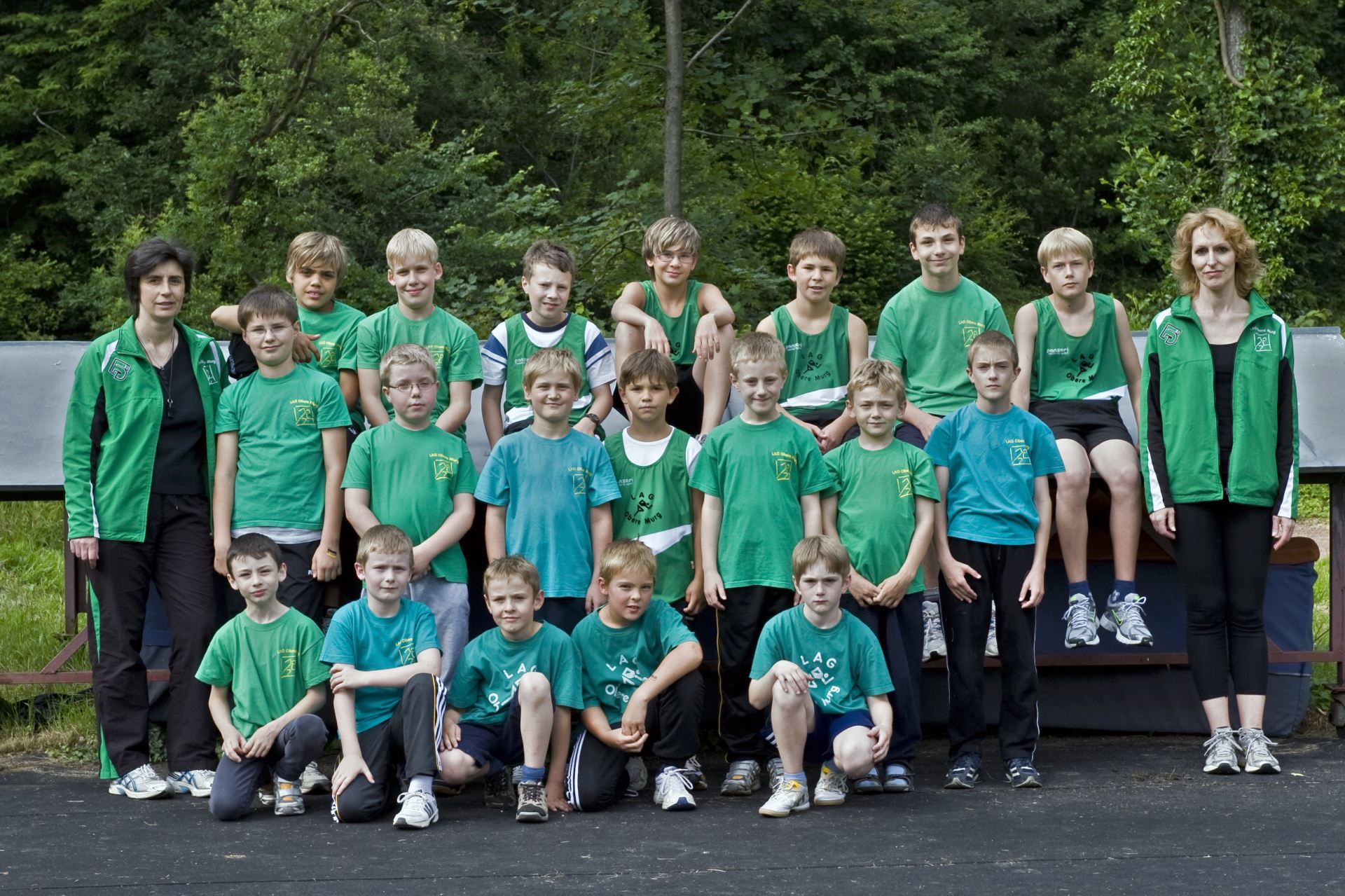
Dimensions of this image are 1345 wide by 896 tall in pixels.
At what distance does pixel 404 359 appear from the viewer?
5.65m

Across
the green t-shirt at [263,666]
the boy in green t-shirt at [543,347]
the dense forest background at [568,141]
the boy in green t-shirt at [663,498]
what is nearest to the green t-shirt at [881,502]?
the boy in green t-shirt at [663,498]

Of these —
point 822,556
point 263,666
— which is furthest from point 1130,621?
Result: point 263,666

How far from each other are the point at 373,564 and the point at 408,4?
12869mm

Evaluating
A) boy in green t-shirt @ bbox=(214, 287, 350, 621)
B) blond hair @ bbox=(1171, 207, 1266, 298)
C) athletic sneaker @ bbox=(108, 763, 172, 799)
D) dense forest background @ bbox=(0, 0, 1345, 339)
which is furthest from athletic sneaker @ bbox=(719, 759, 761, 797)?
dense forest background @ bbox=(0, 0, 1345, 339)

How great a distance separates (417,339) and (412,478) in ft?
2.24

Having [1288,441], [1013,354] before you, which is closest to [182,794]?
[1013,354]

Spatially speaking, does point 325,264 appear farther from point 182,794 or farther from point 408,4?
point 408,4

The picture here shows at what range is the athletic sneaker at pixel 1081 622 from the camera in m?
5.91

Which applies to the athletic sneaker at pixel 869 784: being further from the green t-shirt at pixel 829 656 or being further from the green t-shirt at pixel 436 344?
the green t-shirt at pixel 436 344

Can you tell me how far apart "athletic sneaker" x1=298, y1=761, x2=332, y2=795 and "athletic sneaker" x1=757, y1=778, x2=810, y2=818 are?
65.1 inches

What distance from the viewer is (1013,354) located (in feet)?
18.6

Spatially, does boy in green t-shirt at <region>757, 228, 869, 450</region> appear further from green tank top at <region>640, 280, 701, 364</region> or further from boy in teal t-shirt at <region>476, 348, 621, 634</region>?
boy in teal t-shirt at <region>476, 348, 621, 634</region>

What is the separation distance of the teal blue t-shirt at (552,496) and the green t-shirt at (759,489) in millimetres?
386

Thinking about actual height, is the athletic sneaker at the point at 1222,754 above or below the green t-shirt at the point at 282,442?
below
